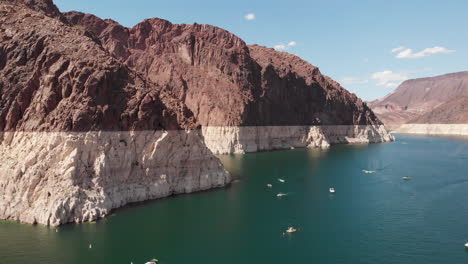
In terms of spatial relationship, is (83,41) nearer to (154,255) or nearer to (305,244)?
(154,255)

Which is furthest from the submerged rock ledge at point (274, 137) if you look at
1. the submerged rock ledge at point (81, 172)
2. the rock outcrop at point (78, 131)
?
the submerged rock ledge at point (81, 172)

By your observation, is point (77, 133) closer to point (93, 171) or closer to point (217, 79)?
point (93, 171)

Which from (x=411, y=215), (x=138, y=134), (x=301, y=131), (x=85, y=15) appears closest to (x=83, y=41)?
(x=138, y=134)

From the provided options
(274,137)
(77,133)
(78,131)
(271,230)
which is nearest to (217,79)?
(274,137)

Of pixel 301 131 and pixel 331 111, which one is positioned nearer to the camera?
pixel 301 131

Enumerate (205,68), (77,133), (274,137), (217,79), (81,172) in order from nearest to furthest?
1. (81,172)
2. (77,133)
3. (217,79)
4. (205,68)
5. (274,137)

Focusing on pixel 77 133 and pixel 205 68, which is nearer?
pixel 77 133

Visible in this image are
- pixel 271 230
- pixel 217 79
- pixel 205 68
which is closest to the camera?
pixel 271 230

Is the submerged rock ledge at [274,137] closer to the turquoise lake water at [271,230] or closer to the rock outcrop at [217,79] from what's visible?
the rock outcrop at [217,79]

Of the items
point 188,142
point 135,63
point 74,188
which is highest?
point 135,63
